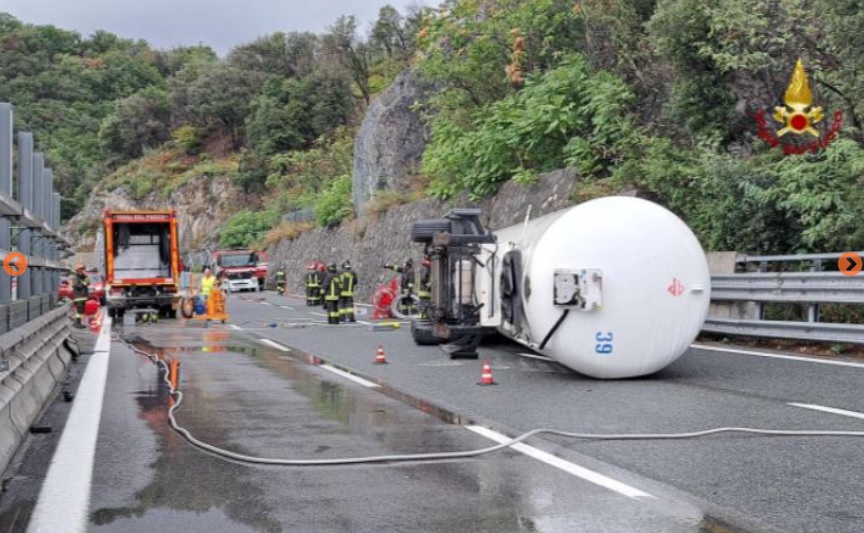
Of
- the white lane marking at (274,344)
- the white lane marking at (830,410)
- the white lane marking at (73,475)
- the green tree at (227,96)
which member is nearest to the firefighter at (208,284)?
the white lane marking at (274,344)

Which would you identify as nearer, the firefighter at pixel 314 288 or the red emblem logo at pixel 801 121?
the red emblem logo at pixel 801 121

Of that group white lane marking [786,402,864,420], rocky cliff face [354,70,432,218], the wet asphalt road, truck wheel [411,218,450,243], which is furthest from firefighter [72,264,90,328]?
white lane marking [786,402,864,420]

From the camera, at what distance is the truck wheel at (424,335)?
17328mm

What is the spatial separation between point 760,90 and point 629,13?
228 inches

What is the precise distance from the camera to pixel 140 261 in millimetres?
30969

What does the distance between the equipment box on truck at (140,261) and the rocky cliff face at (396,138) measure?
1370cm

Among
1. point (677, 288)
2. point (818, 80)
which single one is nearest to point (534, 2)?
point (818, 80)

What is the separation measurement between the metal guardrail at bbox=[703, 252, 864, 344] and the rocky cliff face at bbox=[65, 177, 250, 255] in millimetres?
65886

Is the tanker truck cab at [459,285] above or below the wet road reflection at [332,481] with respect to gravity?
above

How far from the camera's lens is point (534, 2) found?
99.7ft

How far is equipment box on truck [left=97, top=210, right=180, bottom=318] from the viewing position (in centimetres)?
2989

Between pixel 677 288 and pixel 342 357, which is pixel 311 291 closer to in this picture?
pixel 342 357

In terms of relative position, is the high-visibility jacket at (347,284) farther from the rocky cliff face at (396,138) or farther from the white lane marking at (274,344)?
the rocky cliff face at (396,138)

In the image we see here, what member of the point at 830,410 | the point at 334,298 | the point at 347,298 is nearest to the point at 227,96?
the point at 347,298
